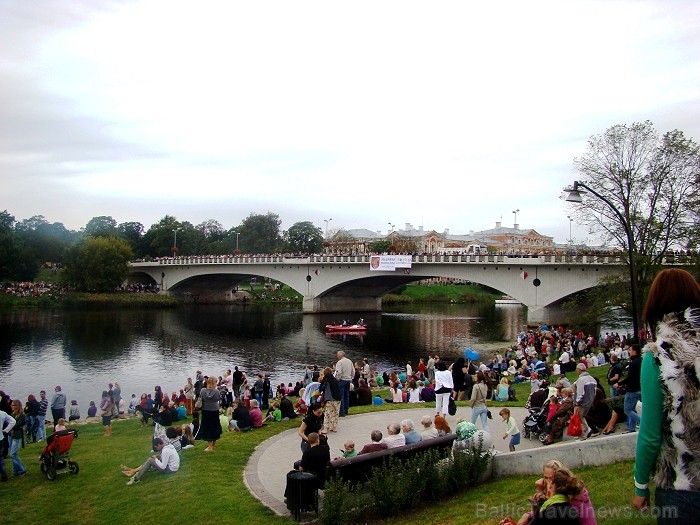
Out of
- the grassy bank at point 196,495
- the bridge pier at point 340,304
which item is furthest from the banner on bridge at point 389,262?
the grassy bank at point 196,495

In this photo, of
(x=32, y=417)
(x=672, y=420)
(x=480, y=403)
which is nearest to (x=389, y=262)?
(x=32, y=417)

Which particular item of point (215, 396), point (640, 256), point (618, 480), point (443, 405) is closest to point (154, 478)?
point (215, 396)

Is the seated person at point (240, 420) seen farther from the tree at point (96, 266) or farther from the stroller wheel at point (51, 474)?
the tree at point (96, 266)

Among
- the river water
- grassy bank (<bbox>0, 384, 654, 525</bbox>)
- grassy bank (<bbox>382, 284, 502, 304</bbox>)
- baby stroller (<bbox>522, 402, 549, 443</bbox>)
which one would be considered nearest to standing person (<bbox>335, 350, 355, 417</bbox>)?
grassy bank (<bbox>0, 384, 654, 525</bbox>)

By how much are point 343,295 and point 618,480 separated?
6842 cm

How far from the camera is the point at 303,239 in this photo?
121625mm

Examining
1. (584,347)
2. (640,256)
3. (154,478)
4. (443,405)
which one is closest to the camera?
(154,478)

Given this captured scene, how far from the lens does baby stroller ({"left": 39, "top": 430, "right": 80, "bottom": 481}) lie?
1218 centimetres

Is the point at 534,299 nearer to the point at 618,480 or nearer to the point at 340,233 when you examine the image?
the point at 618,480

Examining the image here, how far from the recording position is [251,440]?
13.6m

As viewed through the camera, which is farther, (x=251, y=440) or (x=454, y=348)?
(x=454, y=348)

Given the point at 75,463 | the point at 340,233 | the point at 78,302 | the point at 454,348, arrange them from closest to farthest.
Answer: the point at 75,463
the point at 454,348
the point at 78,302
the point at 340,233

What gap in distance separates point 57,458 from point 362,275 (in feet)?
178

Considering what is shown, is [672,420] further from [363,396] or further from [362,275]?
[362,275]
